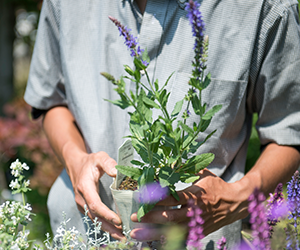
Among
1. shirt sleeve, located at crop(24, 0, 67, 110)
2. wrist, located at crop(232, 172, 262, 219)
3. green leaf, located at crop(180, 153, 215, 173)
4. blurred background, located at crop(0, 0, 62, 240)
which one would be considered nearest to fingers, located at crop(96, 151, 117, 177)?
green leaf, located at crop(180, 153, 215, 173)

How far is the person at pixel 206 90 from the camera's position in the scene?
1069mm

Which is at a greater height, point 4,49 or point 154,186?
point 154,186

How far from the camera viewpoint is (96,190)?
1067mm

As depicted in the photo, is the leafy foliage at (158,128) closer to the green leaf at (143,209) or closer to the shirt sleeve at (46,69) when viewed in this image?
the green leaf at (143,209)

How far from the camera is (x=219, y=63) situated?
1.17 metres

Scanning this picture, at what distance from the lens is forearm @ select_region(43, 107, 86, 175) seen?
1298 mm

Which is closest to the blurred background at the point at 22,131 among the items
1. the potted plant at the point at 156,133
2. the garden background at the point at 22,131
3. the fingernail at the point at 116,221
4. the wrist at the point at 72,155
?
the garden background at the point at 22,131

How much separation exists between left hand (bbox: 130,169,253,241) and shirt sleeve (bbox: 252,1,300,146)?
322 millimetres

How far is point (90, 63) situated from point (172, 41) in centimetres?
38

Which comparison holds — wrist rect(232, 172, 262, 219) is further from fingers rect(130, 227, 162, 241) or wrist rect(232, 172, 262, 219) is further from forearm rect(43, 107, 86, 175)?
forearm rect(43, 107, 86, 175)

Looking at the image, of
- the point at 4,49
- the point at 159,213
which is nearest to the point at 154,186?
the point at 159,213

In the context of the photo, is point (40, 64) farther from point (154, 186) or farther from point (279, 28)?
point (279, 28)

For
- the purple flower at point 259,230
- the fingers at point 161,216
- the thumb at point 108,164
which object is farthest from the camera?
the thumb at point 108,164

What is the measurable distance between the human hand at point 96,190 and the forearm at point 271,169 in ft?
1.51
